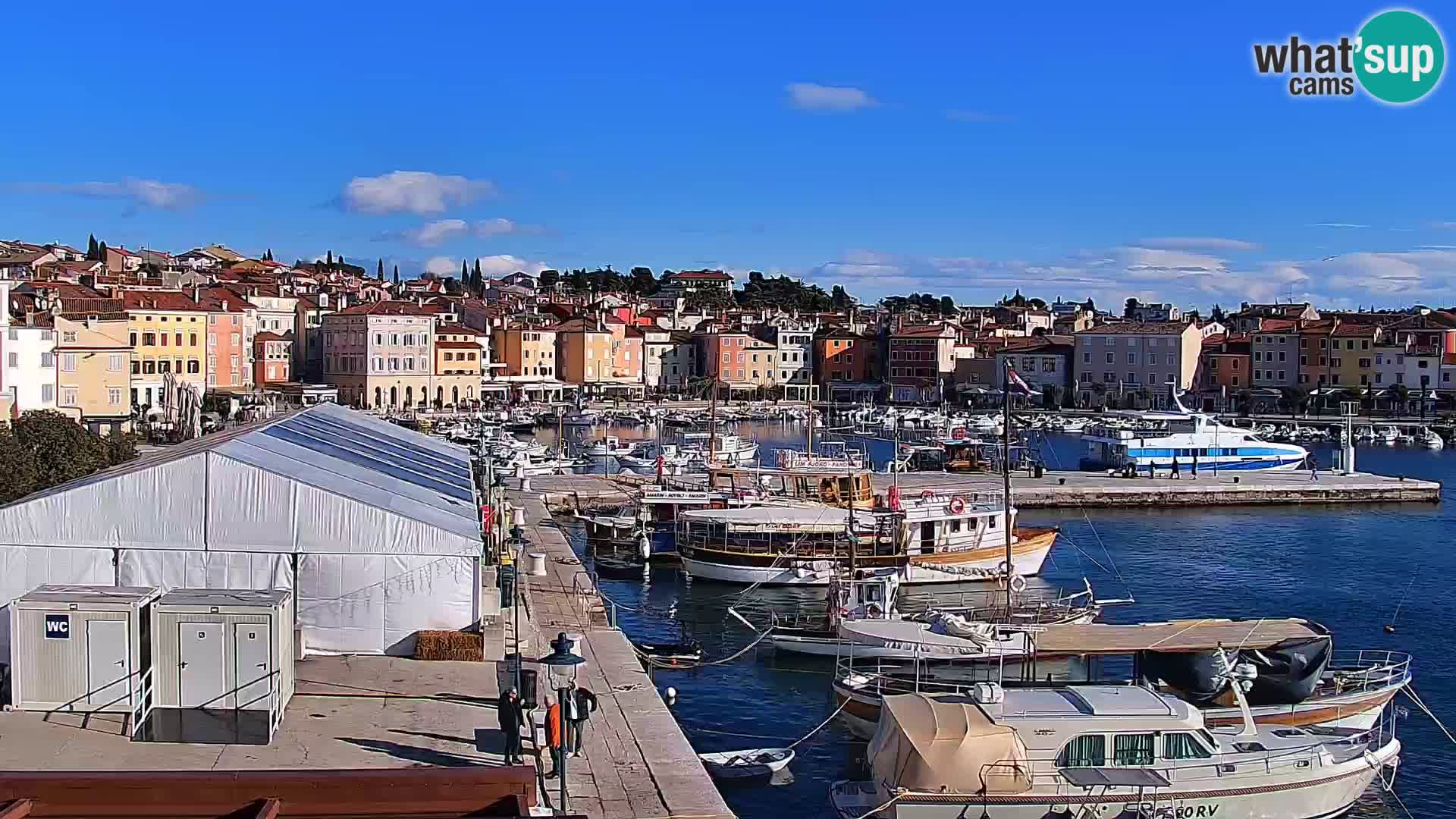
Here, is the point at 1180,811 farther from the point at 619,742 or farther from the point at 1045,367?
the point at 1045,367

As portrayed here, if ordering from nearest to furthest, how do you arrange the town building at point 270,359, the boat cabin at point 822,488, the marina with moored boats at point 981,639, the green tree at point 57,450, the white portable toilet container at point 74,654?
1. the white portable toilet container at point 74,654
2. the marina with moored boats at point 981,639
3. the green tree at point 57,450
4. the boat cabin at point 822,488
5. the town building at point 270,359

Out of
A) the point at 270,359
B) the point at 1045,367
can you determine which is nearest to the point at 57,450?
the point at 270,359

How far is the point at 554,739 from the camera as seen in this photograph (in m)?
11.1

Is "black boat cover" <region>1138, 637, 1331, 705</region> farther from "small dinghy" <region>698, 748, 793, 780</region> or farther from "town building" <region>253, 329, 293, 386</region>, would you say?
"town building" <region>253, 329, 293, 386</region>

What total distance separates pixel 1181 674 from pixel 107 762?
983 cm

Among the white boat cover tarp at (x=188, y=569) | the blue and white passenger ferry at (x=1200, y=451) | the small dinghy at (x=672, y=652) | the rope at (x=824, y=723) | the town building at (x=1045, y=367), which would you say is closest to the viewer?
the white boat cover tarp at (x=188, y=569)

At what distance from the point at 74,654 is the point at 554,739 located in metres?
3.70

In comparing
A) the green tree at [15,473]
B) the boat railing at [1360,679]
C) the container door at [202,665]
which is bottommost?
the boat railing at [1360,679]

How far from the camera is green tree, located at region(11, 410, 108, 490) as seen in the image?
2342 centimetres

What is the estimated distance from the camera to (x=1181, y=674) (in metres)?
15.5

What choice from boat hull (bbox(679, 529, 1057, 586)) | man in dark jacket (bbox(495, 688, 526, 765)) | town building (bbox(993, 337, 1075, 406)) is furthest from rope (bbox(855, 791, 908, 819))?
town building (bbox(993, 337, 1075, 406))

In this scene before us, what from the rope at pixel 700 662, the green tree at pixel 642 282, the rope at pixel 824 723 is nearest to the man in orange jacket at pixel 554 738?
the rope at pixel 824 723

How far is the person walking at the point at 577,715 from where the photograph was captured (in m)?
11.4

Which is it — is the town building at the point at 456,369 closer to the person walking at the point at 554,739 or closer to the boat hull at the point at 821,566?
the boat hull at the point at 821,566
